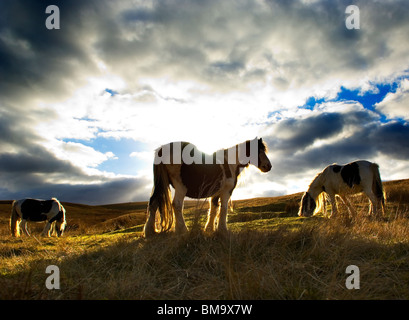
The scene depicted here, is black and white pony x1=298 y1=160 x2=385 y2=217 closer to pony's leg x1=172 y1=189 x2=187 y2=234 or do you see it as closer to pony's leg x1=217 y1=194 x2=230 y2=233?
pony's leg x1=217 y1=194 x2=230 y2=233

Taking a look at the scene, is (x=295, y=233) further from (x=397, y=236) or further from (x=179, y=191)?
(x=179, y=191)

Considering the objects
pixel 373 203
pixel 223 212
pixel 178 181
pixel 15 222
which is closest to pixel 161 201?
→ pixel 178 181

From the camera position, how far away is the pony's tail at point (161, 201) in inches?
263

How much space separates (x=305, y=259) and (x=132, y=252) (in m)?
2.98

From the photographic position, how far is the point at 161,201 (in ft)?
22.0

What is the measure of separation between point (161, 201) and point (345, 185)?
9.14 m

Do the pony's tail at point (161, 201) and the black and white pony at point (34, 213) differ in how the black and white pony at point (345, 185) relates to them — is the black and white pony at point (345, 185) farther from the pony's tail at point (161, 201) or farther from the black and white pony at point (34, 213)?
the black and white pony at point (34, 213)

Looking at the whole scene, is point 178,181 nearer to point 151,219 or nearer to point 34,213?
point 151,219

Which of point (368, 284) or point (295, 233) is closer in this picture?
point (368, 284)

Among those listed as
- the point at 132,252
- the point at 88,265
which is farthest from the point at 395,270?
the point at 88,265

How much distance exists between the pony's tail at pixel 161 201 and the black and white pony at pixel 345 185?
7.88 meters

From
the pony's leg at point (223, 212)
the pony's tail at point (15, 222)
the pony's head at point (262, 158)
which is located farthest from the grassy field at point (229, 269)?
the pony's tail at point (15, 222)
